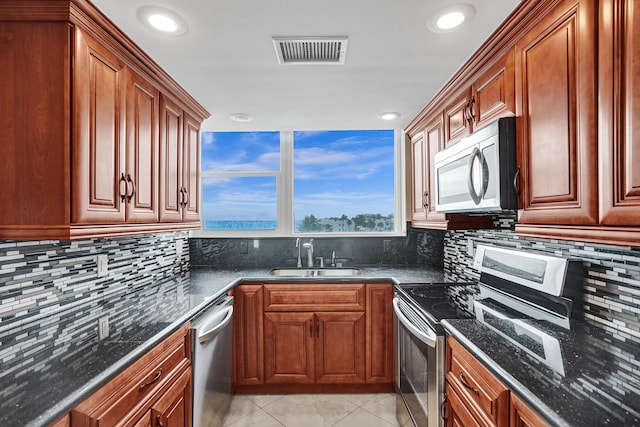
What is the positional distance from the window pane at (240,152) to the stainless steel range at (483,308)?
186cm

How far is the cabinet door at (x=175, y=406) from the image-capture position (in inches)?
53.4

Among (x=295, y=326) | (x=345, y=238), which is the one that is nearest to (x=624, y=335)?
(x=295, y=326)

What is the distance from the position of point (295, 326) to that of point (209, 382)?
0.79m

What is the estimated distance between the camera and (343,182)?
3.30 metres

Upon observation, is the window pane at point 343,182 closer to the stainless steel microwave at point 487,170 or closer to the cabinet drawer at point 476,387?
the stainless steel microwave at point 487,170

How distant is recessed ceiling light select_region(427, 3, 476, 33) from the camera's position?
134cm

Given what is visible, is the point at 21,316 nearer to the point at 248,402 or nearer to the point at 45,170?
the point at 45,170

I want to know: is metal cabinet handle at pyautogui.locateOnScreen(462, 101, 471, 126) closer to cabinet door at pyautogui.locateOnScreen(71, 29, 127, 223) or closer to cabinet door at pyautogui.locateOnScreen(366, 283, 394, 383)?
cabinet door at pyautogui.locateOnScreen(366, 283, 394, 383)

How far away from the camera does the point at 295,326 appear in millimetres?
2551

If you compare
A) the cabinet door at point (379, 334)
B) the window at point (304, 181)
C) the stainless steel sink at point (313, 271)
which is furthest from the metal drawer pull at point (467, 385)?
the window at point (304, 181)

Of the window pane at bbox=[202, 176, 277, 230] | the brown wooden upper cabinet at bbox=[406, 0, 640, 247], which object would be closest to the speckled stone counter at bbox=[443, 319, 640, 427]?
the brown wooden upper cabinet at bbox=[406, 0, 640, 247]

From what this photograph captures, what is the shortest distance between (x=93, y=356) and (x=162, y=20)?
1.31 meters

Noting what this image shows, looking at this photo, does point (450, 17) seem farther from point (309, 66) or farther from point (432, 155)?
point (432, 155)

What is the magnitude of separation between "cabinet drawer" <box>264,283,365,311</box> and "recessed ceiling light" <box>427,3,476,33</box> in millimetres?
1733
